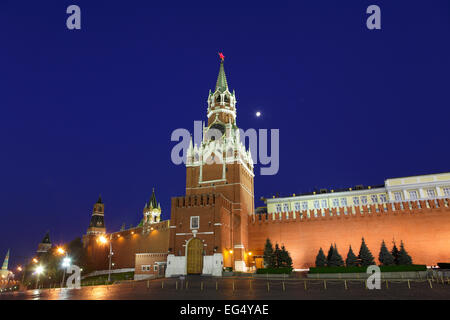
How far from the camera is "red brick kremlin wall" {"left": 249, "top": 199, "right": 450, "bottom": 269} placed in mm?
36703

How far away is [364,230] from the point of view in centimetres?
3975

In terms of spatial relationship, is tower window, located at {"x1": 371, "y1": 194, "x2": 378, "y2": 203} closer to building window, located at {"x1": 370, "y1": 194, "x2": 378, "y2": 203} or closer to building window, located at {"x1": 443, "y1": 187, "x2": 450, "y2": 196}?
building window, located at {"x1": 370, "y1": 194, "x2": 378, "y2": 203}

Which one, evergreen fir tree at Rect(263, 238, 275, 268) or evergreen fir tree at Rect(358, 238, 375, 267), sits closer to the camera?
evergreen fir tree at Rect(358, 238, 375, 267)

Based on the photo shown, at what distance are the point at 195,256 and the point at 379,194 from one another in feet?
131

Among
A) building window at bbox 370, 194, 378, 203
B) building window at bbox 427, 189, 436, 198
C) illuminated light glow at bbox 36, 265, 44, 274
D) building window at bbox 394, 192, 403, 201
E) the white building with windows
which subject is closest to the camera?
building window at bbox 427, 189, 436, 198

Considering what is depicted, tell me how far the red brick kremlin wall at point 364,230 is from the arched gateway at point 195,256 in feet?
35.0

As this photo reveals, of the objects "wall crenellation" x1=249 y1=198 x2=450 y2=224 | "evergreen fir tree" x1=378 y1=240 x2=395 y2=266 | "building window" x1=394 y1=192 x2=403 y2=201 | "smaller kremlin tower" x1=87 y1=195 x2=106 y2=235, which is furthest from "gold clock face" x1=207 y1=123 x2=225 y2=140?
"smaller kremlin tower" x1=87 y1=195 x2=106 y2=235

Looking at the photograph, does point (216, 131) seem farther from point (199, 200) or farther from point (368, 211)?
point (368, 211)

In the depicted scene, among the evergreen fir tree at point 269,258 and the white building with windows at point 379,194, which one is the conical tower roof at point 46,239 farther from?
the evergreen fir tree at point 269,258

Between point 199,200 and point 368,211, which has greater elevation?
point 199,200

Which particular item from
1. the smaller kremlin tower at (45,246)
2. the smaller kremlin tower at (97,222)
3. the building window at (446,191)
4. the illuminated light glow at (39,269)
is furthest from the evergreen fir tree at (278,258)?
the smaller kremlin tower at (45,246)

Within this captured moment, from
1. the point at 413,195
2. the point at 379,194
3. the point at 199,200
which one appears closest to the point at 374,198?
the point at 379,194

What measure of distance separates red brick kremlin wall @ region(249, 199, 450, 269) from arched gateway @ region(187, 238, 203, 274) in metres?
10.7
